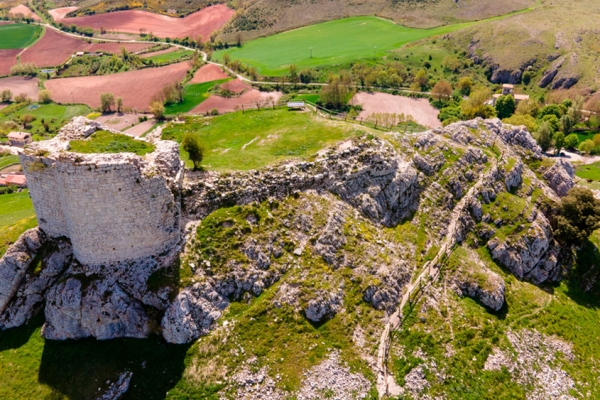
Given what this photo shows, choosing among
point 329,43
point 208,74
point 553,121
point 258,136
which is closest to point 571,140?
point 553,121

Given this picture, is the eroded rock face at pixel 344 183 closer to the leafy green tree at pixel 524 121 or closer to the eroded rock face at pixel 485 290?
the eroded rock face at pixel 485 290

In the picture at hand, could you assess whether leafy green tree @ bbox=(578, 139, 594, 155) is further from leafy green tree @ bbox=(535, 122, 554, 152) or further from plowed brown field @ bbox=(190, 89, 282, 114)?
plowed brown field @ bbox=(190, 89, 282, 114)

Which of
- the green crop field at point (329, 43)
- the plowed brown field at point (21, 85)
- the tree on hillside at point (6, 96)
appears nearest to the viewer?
the tree on hillside at point (6, 96)

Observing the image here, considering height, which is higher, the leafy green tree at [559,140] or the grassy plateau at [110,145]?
the grassy plateau at [110,145]

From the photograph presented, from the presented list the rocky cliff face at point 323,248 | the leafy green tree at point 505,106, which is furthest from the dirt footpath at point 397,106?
the rocky cliff face at point 323,248

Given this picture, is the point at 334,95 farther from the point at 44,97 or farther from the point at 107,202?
the point at 44,97

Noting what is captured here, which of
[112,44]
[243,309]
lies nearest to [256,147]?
[243,309]
